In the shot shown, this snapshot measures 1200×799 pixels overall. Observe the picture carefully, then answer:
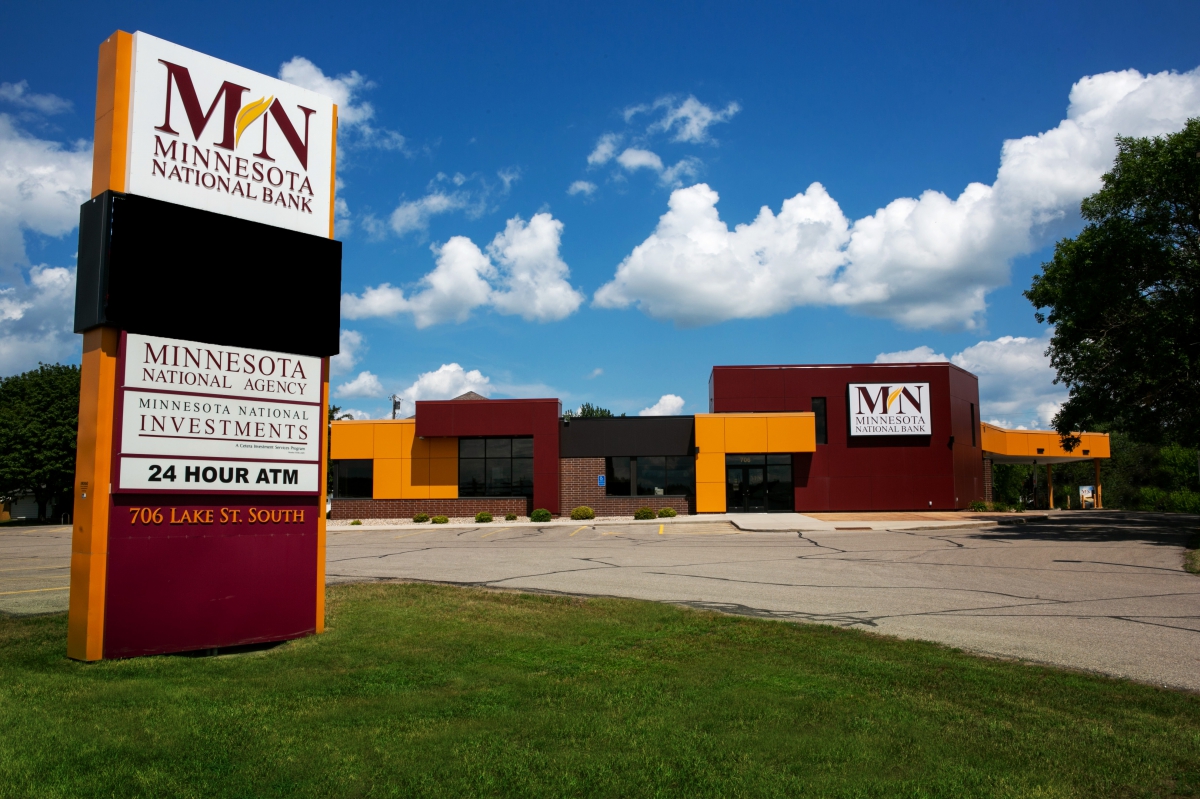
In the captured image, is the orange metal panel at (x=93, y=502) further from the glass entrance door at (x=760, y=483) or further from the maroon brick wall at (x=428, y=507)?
the glass entrance door at (x=760, y=483)

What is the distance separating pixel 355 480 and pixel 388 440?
253 cm

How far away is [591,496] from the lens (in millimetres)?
37125

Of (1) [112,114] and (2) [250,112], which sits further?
(2) [250,112]

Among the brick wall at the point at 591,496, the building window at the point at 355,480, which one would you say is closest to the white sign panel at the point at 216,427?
the brick wall at the point at 591,496

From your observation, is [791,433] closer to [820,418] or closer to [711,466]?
[820,418]

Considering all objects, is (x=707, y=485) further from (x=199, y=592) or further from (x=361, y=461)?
(x=199, y=592)

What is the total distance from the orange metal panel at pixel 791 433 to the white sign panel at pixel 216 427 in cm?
2906

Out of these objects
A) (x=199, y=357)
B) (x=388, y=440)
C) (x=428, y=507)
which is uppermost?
(x=388, y=440)

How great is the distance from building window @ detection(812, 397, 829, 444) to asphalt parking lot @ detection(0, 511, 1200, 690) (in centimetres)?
1128

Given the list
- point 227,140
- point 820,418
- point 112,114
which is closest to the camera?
point 112,114

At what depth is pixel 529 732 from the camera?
5160 millimetres

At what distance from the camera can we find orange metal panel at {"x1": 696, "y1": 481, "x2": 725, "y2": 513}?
120 feet

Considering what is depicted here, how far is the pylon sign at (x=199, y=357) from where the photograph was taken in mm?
7438

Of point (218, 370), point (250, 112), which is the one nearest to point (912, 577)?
point (218, 370)
